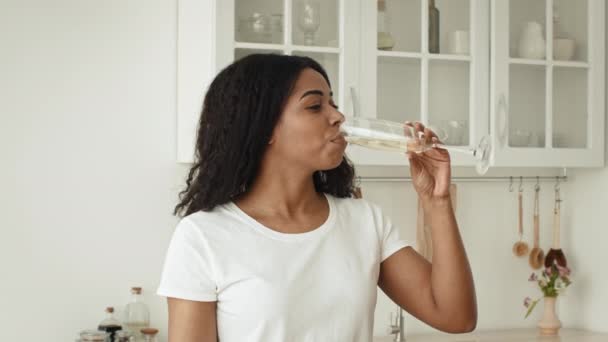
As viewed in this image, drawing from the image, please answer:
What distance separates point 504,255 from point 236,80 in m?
2.05

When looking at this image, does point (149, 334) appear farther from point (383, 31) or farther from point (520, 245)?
point (520, 245)

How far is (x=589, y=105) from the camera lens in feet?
10.7

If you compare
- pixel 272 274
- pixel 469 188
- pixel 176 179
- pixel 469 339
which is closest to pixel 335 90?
pixel 176 179

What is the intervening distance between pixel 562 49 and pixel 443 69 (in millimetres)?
481

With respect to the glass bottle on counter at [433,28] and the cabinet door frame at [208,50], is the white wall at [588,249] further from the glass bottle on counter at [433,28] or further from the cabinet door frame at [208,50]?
the cabinet door frame at [208,50]

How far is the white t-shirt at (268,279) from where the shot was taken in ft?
5.20

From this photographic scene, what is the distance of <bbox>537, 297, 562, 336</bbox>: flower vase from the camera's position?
11.1ft

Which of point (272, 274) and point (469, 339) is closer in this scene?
point (272, 274)

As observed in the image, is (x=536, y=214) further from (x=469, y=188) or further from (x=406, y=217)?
(x=406, y=217)

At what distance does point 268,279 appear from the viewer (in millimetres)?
1596

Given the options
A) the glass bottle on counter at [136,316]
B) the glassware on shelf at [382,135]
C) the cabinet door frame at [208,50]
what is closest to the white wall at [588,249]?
the cabinet door frame at [208,50]

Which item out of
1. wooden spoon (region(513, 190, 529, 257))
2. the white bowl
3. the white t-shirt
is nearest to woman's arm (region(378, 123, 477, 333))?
the white t-shirt

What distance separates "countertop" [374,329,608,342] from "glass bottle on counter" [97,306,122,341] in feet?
2.96

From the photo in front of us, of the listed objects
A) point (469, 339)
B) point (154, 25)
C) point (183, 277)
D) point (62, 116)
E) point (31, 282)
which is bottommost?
point (469, 339)
